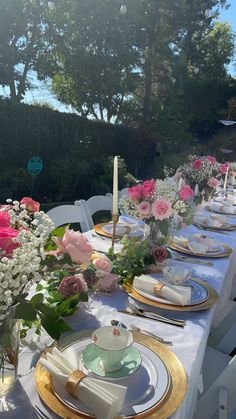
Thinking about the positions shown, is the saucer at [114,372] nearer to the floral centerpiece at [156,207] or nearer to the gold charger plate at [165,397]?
the gold charger plate at [165,397]

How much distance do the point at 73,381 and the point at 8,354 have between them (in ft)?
0.50

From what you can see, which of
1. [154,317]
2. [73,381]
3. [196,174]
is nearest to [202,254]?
[154,317]

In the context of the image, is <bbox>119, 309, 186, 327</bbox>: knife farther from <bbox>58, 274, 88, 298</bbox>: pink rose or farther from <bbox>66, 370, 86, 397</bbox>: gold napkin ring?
<bbox>66, 370, 86, 397</bbox>: gold napkin ring

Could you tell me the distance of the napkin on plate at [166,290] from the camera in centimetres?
116

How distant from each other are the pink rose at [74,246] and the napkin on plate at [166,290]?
1.10 feet

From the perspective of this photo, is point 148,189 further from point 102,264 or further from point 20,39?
point 20,39

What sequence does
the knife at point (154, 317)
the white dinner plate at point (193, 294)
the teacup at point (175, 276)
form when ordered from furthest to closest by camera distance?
1. the teacup at point (175, 276)
2. the white dinner plate at point (193, 294)
3. the knife at point (154, 317)

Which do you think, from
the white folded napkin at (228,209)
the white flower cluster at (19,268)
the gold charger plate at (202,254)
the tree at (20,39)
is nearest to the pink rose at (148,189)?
the gold charger plate at (202,254)

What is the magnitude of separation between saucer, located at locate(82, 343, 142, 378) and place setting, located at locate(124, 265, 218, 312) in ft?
0.83

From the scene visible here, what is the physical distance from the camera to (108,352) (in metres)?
0.79

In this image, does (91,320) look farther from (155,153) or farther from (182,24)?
(182,24)

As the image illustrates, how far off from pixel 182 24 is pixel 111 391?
1573cm

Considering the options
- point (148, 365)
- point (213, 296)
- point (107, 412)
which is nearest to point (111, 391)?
point (107, 412)

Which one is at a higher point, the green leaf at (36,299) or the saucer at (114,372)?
the green leaf at (36,299)
